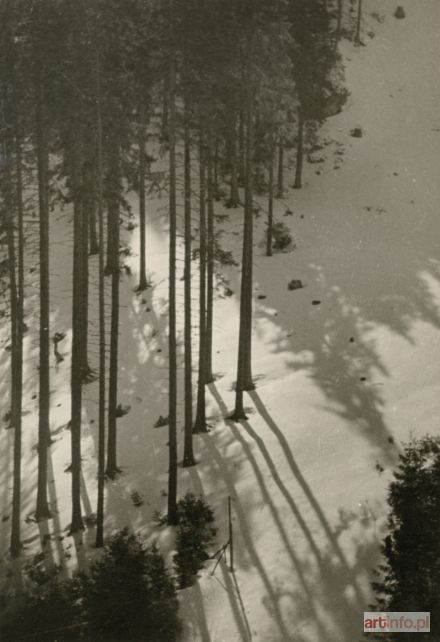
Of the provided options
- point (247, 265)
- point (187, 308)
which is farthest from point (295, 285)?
point (187, 308)

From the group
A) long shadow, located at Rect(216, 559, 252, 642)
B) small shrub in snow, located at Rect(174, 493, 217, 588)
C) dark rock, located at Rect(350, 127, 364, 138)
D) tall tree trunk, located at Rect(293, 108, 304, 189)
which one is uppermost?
dark rock, located at Rect(350, 127, 364, 138)

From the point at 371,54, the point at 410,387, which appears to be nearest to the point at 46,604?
the point at 410,387

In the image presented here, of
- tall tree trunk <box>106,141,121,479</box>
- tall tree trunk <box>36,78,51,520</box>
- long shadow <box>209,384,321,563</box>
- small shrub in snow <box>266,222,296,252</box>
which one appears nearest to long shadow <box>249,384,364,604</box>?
long shadow <box>209,384,321,563</box>

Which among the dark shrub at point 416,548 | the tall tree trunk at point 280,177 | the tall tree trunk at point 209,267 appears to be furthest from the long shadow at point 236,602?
the tall tree trunk at point 280,177

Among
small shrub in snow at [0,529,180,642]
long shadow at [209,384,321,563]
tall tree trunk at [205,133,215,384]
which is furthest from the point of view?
tall tree trunk at [205,133,215,384]

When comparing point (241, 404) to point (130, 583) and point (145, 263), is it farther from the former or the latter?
point (145, 263)

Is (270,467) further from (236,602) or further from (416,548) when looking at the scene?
(416,548)

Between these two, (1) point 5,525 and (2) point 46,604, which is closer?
(2) point 46,604
